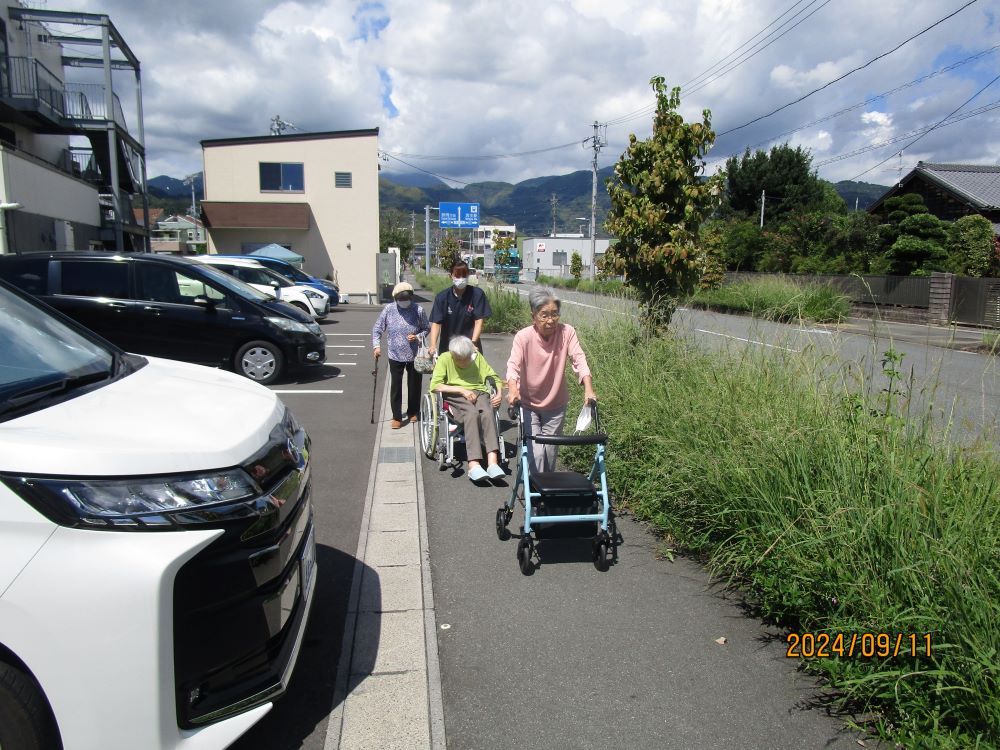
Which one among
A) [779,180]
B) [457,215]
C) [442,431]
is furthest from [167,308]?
[779,180]

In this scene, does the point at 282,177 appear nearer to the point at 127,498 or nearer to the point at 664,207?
the point at 664,207

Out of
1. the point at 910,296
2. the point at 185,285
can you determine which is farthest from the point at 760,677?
the point at 910,296

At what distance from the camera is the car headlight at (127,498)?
1.95 meters

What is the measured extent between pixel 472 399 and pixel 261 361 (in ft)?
17.7

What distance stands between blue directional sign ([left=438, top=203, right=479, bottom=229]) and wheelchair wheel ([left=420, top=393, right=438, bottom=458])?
34378 millimetres

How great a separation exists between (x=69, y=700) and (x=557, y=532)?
2.78 meters

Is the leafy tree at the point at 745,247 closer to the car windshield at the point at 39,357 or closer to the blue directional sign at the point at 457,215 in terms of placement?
the blue directional sign at the point at 457,215

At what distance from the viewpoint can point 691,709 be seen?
2.90m

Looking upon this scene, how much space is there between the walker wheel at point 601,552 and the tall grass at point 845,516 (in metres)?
0.59

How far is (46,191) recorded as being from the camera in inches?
736

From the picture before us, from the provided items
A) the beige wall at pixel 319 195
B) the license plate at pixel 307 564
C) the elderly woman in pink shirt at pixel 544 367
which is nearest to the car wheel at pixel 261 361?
the elderly woman in pink shirt at pixel 544 367

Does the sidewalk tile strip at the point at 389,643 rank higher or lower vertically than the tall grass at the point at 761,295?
lower

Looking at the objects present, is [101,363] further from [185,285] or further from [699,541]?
[185,285]

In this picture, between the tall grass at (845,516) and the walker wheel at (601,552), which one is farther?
the walker wheel at (601,552)
